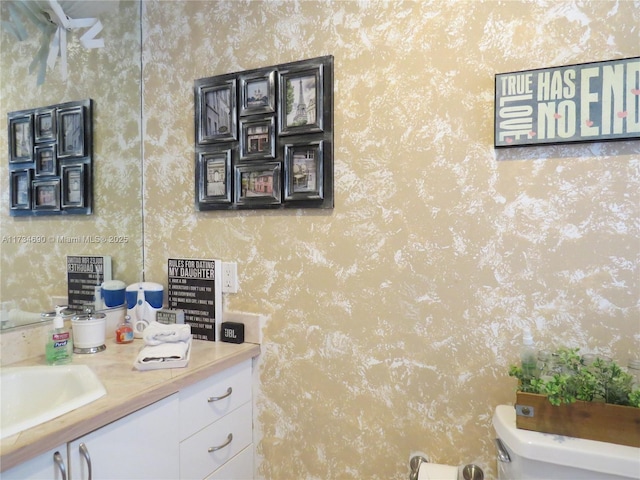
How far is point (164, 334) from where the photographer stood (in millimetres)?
1445

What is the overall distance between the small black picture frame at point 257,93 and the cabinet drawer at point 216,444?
1130mm

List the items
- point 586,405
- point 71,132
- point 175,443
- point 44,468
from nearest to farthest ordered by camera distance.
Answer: point 44,468 < point 586,405 < point 175,443 < point 71,132

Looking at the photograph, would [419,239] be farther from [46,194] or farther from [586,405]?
[46,194]

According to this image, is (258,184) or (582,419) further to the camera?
(258,184)

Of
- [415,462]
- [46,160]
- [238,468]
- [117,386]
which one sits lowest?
[238,468]

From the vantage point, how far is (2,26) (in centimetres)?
135

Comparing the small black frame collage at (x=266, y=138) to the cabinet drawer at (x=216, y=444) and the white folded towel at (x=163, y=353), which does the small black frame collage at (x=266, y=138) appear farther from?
the cabinet drawer at (x=216, y=444)

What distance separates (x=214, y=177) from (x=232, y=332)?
2.05ft

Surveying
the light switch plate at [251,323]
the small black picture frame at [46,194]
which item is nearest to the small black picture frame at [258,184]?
the light switch plate at [251,323]

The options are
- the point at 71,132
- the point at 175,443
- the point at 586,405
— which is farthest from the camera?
the point at 71,132

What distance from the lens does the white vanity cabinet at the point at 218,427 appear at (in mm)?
1308

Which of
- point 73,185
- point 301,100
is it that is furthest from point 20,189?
point 301,100

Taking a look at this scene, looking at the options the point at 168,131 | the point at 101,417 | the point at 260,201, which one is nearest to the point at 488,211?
the point at 260,201

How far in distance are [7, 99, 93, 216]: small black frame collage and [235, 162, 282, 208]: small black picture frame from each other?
2.00 ft
